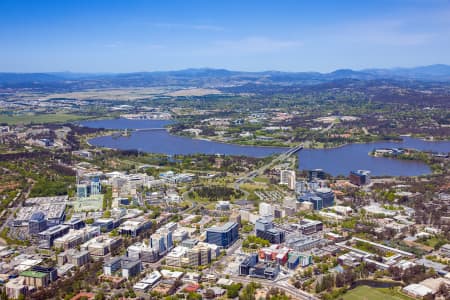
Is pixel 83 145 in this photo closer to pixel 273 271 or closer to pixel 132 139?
pixel 132 139

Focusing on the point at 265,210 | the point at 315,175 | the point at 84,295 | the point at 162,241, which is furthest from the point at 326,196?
the point at 84,295

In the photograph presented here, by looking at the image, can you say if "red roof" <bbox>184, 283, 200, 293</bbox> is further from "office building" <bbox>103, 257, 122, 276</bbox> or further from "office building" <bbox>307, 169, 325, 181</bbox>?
"office building" <bbox>307, 169, 325, 181</bbox>

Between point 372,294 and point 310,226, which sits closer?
point 372,294

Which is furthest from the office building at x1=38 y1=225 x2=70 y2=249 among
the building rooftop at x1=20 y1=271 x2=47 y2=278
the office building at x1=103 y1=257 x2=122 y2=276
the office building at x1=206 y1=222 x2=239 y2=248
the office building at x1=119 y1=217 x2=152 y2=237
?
the office building at x1=206 y1=222 x2=239 y2=248

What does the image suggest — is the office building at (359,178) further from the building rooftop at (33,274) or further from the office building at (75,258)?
the building rooftop at (33,274)

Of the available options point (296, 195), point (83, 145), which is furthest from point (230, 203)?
point (83, 145)

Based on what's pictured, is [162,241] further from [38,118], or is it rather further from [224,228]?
[38,118]

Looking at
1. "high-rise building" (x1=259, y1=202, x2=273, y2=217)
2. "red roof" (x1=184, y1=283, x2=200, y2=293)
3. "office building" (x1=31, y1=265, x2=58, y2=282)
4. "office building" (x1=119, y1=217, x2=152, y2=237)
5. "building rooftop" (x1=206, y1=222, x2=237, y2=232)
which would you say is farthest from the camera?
"high-rise building" (x1=259, y1=202, x2=273, y2=217)

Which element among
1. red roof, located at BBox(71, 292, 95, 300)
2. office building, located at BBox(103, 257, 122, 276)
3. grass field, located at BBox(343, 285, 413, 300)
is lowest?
grass field, located at BBox(343, 285, 413, 300)
